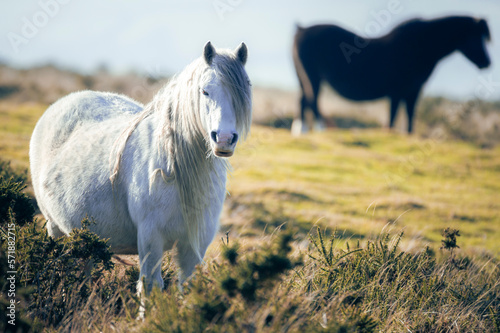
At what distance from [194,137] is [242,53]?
658mm

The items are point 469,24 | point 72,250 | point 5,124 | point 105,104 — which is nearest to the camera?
point 72,250

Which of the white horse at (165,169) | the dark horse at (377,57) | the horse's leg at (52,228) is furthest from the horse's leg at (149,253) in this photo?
the dark horse at (377,57)

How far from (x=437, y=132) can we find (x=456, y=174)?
19.6ft

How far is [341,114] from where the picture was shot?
2239cm

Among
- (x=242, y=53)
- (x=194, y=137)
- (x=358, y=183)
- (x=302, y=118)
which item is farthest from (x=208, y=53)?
(x=302, y=118)

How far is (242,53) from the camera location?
312cm

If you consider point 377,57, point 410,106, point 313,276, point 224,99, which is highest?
point 377,57

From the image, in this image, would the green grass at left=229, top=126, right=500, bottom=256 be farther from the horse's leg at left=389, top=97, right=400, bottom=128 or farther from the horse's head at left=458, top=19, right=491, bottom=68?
the horse's head at left=458, top=19, right=491, bottom=68

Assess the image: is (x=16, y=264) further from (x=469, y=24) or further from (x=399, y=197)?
(x=469, y=24)

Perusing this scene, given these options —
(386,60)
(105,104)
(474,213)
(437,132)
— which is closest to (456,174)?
(474,213)

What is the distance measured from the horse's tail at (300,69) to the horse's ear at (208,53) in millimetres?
12689

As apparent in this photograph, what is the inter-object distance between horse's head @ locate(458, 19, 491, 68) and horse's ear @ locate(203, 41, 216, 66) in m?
12.6

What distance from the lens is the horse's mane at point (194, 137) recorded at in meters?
2.97

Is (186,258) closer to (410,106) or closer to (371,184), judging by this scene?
(371,184)
